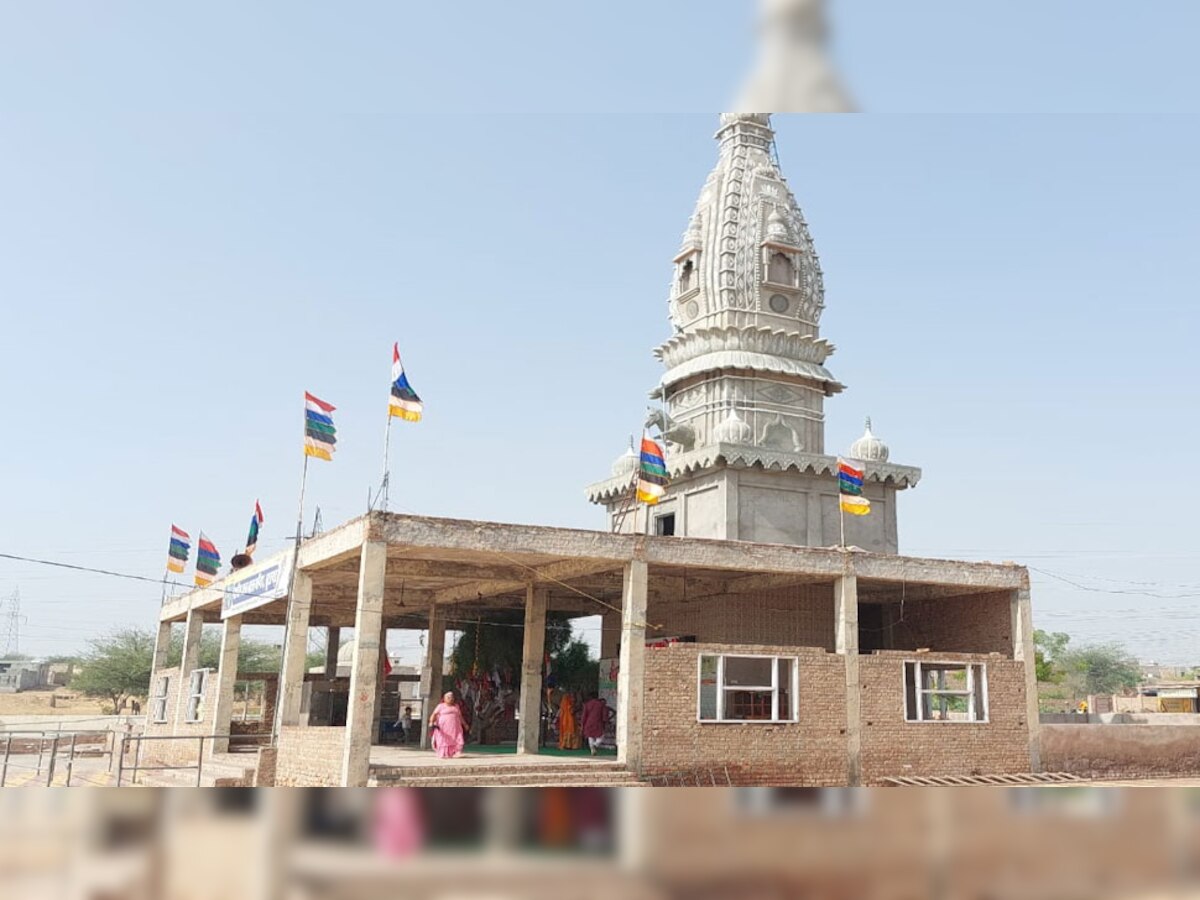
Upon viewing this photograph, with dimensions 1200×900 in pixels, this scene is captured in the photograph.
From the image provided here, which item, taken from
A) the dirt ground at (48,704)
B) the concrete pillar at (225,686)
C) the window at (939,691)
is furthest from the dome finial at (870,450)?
the dirt ground at (48,704)

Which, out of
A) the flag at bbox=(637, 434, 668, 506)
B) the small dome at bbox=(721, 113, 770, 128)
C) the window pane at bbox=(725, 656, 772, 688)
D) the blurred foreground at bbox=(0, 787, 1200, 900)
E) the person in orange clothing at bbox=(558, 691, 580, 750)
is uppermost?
the small dome at bbox=(721, 113, 770, 128)

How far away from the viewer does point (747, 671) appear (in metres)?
21.8

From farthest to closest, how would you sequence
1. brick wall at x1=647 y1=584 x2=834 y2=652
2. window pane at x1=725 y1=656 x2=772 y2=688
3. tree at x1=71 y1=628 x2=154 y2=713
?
tree at x1=71 y1=628 x2=154 y2=713
brick wall at x1=647 y1=584 x2=834 y2=652
window pane at x1=725 y1=656 x2=772 y2=688

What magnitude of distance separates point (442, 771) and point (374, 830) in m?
16.2

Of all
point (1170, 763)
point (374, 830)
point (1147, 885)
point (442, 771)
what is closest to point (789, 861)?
point (1147, 885)

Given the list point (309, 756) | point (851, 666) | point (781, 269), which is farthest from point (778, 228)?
point (309, 756)

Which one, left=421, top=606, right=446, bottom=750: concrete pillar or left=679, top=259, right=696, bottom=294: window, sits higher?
left=679, top=259, right=696, bottom=294: window

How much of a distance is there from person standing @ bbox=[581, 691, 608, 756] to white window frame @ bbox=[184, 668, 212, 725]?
10.2 meters

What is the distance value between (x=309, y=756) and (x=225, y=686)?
8.05m

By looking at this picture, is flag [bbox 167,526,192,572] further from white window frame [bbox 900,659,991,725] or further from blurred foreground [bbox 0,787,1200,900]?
blurred foreground [bbox 0,787,1200,900]

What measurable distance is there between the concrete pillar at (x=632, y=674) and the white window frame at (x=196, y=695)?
13.1 meters

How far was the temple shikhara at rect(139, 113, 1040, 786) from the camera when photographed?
19.4 m

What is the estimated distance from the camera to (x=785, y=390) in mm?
32000

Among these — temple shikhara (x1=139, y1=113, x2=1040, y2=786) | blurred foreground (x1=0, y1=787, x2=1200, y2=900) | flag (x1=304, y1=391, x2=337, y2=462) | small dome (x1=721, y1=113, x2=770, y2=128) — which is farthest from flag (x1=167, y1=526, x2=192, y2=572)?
blurred foreground (x1=0, y1=787, x2=1200, y2=900)
